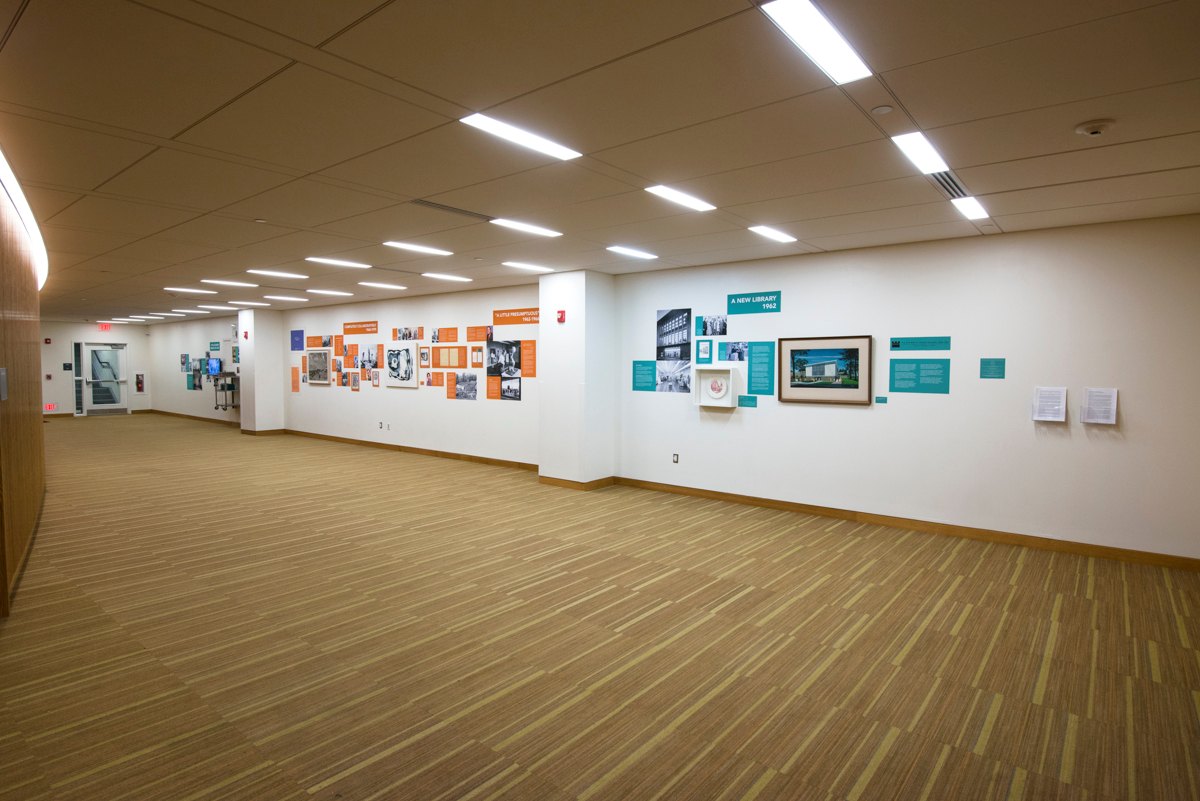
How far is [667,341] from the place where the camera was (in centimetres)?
→ 834

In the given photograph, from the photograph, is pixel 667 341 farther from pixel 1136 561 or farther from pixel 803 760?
pixel 803 760

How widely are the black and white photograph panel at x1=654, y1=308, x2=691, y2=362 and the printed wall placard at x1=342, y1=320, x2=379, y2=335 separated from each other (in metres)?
6.82

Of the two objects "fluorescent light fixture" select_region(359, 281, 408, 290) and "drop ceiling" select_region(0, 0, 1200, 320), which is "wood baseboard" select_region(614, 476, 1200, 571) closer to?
"drop ceiling" select_region(0, 0, 1200, 320)

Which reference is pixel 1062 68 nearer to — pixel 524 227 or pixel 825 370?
pixel 524 227

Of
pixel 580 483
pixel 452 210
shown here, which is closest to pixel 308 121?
pixel 452 210

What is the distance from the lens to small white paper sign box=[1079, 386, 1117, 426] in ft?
18.1

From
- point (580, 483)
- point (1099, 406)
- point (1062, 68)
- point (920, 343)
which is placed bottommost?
point (580, 483)

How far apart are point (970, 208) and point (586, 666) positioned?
15.2ft

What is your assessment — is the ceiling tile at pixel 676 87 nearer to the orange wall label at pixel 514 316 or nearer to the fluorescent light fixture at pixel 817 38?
the fluorescent light fixture at pixel 817 38

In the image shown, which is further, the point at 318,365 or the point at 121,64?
the point at 318,365

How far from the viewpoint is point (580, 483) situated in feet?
27.9

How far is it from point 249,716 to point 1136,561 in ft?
22.8

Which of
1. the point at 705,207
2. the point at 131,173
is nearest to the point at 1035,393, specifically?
the point at 705,207

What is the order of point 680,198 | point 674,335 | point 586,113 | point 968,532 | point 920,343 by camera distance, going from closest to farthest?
point 586,113 → point 680,198 → point 968,532 → point 920,343 → point 674,335
